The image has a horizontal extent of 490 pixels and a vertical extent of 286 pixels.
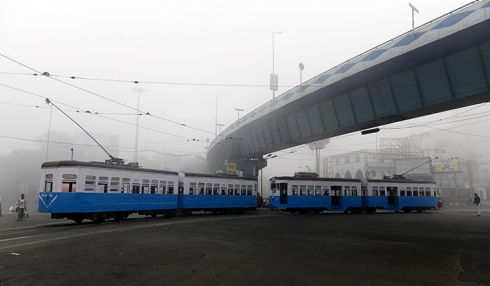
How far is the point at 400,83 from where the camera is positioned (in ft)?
63.9

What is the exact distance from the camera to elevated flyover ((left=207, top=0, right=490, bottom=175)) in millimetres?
15422

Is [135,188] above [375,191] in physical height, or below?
below

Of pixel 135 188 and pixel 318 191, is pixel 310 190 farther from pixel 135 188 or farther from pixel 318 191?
pixel 135 188

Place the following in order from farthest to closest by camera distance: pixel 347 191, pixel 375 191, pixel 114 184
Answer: pixel 375 191, pixel 347 191, pixel 114 184

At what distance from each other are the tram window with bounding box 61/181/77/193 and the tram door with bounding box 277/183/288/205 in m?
16.3

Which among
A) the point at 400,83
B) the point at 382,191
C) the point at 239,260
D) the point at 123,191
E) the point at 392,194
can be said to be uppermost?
the point at 400,83

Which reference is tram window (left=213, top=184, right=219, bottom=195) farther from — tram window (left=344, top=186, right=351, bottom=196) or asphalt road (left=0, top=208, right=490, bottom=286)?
asphalt road (left=0, top=208, right=490, bottom=286)

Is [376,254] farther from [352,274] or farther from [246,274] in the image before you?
[246,274]

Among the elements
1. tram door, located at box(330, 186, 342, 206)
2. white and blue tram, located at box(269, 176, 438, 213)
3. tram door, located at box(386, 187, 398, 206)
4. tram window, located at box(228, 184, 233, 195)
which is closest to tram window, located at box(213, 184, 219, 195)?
tram window, located at box(228, 184, 233, 195)

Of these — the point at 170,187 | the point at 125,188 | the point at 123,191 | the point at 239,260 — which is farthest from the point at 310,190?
the point at 239,260

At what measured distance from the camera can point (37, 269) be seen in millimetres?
7633

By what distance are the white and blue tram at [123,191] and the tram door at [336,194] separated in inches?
327

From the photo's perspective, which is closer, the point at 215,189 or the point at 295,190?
the point at 215,189

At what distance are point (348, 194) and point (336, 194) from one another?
1.27 m
